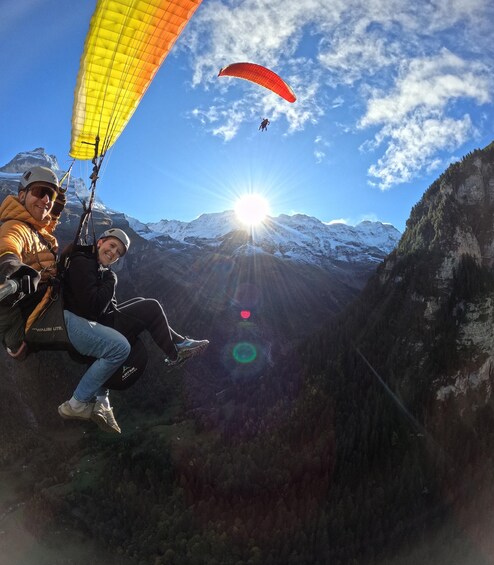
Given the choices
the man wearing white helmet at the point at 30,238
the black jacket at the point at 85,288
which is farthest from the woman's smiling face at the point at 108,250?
the man wearing white helmet at the point at 30,238

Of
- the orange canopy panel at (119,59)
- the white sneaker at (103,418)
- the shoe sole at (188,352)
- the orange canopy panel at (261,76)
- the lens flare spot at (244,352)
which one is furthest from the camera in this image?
the lens flare spot at (244,352)

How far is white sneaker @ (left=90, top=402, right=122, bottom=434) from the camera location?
621 centimetres

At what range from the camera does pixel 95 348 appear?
19.5ft

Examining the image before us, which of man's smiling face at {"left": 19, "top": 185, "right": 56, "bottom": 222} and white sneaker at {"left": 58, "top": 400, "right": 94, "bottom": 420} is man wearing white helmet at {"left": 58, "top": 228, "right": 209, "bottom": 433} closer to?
white sneaker at {"left": 58, "top": 400, "right": 94, "bottom": 420}

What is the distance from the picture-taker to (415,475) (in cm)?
3322

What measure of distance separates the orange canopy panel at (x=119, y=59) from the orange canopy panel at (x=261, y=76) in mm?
7810

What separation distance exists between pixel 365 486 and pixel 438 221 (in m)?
36.6

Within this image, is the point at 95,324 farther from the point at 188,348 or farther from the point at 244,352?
the point at 244,352

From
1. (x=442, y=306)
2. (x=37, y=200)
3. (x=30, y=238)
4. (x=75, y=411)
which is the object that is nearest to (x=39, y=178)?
(x=37, y=200)

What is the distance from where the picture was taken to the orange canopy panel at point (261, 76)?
15.4 metres

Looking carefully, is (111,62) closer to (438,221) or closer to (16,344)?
(16,344)

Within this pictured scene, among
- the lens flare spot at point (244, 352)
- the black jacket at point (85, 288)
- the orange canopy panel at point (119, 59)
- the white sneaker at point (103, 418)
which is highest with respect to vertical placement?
the orange canopy panel at point (119, 59)

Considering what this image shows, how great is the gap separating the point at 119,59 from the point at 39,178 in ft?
13.0

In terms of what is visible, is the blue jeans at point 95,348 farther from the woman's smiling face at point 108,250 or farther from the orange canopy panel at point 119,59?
the orange canopy panel at point 119,59
